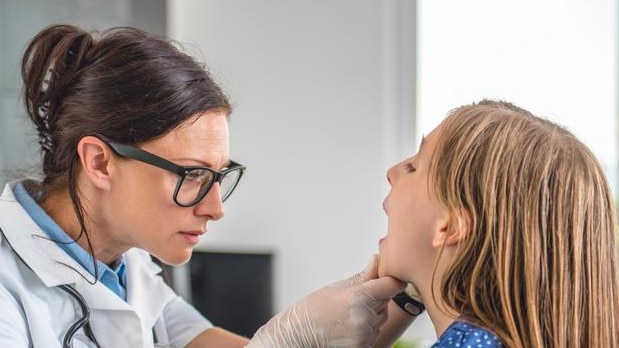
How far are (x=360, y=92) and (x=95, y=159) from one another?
190cm

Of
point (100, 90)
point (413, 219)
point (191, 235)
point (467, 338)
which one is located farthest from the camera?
point (191, 235)

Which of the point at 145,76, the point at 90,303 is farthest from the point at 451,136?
the point at 90,303

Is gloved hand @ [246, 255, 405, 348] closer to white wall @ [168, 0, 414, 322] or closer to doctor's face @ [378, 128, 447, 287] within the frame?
doctor's face @ [378, 128, 447, 287]

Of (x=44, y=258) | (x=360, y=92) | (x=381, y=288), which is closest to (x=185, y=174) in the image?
(x=44, y=258)

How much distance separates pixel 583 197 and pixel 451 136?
0.20 metres

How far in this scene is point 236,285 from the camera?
3.20 metres

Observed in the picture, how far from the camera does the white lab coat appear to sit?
4.10ft

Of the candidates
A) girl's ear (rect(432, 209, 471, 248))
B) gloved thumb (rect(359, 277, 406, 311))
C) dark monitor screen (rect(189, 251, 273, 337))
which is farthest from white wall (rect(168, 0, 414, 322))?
girl's ear (rect(432, 209, 471, 248))

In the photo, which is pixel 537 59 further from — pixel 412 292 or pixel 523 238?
pixel 523 238

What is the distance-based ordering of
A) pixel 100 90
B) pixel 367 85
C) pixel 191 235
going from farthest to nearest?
pixel 367 85 < pixel 191 235 < pixel 100 90

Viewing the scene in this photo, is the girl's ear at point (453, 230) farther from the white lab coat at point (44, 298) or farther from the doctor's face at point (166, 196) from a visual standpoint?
the white lab coat at point (44, 298)

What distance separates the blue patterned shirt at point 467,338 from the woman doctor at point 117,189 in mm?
209

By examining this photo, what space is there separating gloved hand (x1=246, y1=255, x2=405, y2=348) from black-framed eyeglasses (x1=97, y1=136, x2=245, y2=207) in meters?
0.25

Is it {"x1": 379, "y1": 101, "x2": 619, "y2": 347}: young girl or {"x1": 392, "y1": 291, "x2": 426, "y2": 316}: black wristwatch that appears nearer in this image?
{"x1": 379, "y1": 101, "x2": 619, "y2": 347}: young girl
